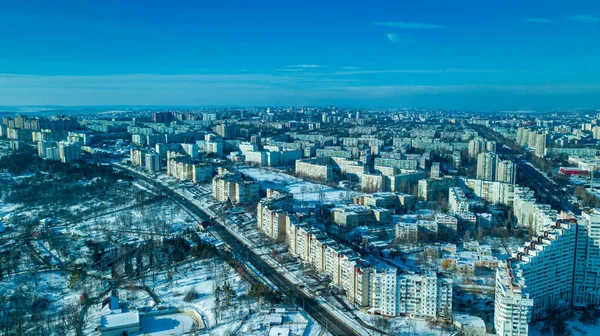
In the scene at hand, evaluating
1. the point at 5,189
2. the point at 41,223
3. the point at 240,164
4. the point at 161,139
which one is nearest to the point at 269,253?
the point at 41,223

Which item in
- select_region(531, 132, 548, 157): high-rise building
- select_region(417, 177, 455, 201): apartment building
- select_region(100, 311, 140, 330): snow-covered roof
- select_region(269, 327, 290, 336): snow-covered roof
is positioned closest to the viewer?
select_region(269, 327, 290, 336): snow-covered roof

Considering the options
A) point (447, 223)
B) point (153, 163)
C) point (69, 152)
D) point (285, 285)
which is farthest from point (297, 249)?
point (69, 152)

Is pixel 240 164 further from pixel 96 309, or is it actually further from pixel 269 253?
pixel 96 309

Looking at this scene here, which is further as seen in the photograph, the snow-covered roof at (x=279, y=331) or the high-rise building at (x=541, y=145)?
the high-rise building at (x=541, y=145)

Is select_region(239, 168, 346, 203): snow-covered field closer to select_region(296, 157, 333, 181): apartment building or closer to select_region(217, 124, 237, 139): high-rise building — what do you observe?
select_region(296, 157, 333, 181): apartment building

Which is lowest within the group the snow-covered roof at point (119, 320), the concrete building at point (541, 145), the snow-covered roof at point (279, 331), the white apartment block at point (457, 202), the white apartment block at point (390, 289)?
the snow-covered roof at point (279, 331)

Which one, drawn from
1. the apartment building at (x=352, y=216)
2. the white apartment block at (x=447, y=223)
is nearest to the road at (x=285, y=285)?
the apartment building at (x=352, y=216)

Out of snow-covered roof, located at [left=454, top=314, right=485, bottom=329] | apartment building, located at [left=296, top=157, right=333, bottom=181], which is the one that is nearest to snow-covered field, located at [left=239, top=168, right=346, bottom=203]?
apartment building, located at [left=296, top=157, right=333, bottom=181]

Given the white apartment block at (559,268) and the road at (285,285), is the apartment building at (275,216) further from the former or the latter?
the white apartment block at (559,268)
